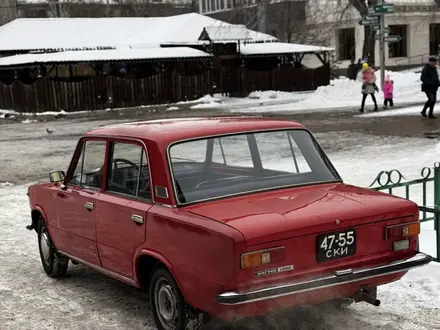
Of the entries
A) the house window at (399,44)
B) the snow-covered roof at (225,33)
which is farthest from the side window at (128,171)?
the house window at (399,44)

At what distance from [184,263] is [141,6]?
69.9m

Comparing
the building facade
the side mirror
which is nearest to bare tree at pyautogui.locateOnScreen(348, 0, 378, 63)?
the building facade

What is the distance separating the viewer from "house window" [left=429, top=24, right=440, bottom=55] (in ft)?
190

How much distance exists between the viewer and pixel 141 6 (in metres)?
71.4

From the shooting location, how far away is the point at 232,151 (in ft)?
18.4

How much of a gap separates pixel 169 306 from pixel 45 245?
2.55 meters

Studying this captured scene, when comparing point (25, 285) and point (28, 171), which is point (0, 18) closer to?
point (28, 171)

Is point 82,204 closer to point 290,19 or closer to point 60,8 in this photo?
point 290,19

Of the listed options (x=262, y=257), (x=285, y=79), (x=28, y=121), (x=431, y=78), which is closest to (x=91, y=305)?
(x=262, y=257)

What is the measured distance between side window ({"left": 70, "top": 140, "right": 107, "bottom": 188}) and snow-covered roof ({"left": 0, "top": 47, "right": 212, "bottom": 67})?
2824 centimetres

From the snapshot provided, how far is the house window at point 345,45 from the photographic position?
58.2 meters

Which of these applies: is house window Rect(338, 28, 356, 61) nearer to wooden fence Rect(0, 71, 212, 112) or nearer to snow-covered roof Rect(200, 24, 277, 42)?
snow-covered roof Rect(200, 24, 277, 42)

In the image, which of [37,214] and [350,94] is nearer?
[37,214]

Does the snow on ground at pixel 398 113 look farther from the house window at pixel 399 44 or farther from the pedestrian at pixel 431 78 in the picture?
the house window at pixel 399 44
